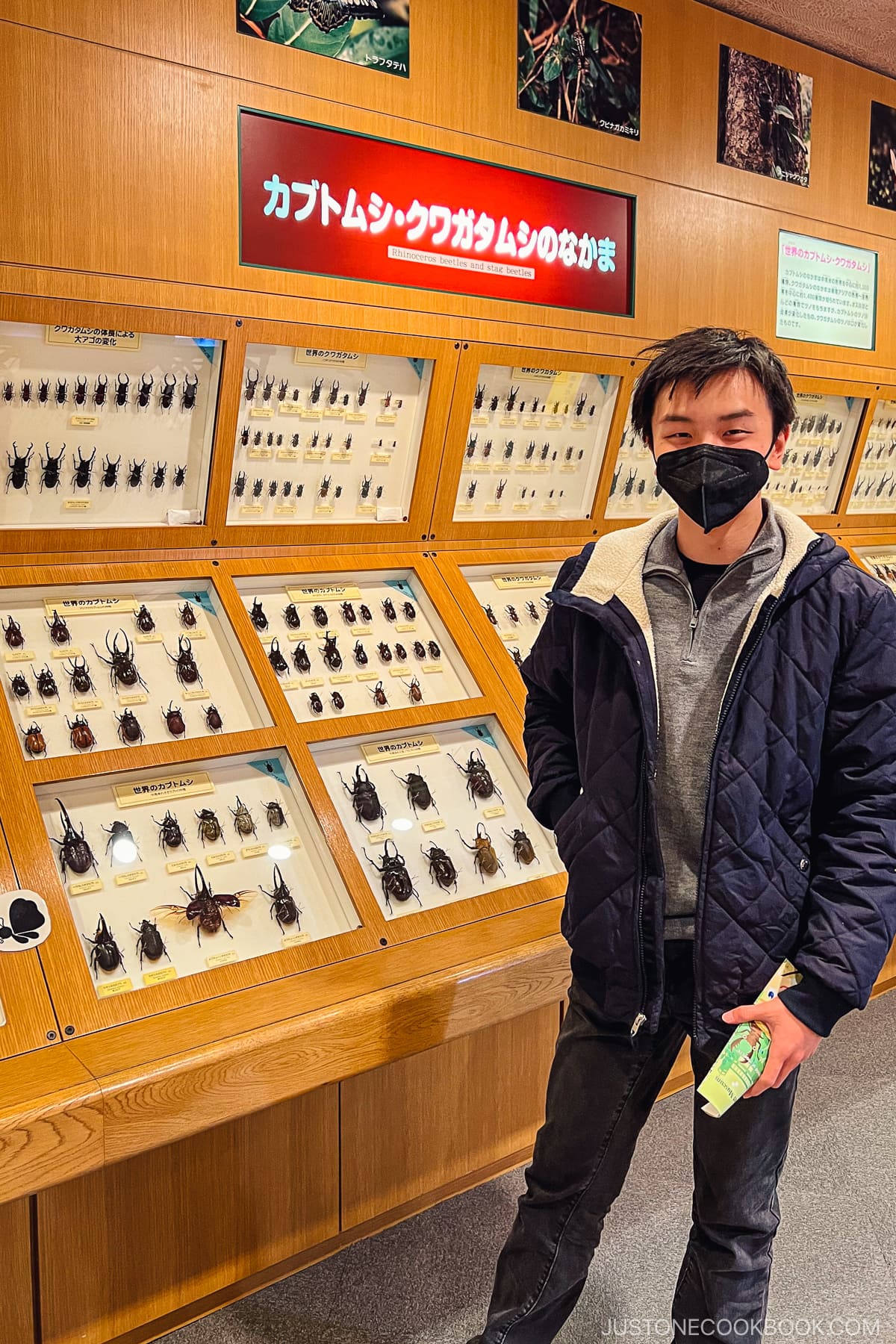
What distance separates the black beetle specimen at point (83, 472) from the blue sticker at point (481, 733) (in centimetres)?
132

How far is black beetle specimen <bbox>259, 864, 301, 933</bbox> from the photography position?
102 inches

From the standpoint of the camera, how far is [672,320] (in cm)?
397

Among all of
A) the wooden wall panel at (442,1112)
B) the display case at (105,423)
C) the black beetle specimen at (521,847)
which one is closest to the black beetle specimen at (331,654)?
the display case at (105,423)

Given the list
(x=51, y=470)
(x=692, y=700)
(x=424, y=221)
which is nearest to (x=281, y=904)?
(x=692, y=700)

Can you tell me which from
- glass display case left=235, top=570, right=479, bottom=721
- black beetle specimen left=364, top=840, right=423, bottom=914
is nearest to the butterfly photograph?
glass display case left=235, top=570, right=479, bottom=721

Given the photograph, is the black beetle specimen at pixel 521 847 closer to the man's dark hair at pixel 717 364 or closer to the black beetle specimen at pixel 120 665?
the black beetle specimen at pixel 120 665

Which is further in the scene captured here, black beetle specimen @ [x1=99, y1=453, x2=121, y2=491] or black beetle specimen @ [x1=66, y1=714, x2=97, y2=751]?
Answer: black beetle specimen @ [x1=99, y1=453, x2=121, y2=491]

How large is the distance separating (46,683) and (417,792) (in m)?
1.05

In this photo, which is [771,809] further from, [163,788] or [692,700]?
[163,788]

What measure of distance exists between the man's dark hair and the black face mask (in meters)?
0.11

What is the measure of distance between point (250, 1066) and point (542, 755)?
0.90 metres

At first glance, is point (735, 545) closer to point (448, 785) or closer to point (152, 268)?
point (448, 785)

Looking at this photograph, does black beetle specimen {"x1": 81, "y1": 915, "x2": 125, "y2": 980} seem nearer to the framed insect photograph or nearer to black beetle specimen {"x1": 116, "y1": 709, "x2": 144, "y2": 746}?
black beetle specimen {"x1": 116, "y1": 709, "x2": 144, "y2": 746}

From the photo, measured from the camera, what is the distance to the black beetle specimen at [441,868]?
2.88 m
